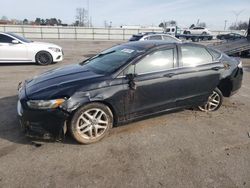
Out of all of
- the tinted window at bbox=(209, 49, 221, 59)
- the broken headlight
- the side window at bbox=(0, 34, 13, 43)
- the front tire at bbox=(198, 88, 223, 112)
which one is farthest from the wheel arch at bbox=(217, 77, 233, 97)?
the side window at bbox=(0, 34, 13, 43)

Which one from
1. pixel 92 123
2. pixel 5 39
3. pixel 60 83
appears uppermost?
pixel 5 39

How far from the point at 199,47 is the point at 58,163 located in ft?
10.7

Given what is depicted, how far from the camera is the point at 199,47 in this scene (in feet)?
14.5

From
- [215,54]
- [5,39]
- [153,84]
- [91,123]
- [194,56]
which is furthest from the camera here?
[5,39]

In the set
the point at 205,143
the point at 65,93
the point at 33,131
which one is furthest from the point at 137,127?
the point at 33,131

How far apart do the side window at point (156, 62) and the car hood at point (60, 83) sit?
0.69 metres

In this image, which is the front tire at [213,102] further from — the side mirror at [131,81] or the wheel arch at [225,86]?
the side mirror at [131,81]

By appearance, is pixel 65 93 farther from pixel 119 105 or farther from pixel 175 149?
pixel 175 149

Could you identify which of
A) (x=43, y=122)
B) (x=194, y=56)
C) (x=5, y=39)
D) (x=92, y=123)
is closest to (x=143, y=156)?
(x=92, y=123)

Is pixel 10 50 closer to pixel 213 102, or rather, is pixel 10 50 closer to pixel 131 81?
pixel 131 81

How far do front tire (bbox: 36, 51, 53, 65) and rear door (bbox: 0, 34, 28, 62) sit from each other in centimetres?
53

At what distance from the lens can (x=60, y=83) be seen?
3484mm

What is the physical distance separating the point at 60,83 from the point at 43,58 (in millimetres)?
7356

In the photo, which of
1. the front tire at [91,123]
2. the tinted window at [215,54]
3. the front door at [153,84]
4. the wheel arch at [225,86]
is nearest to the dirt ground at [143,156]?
the front tire at [91,123]
